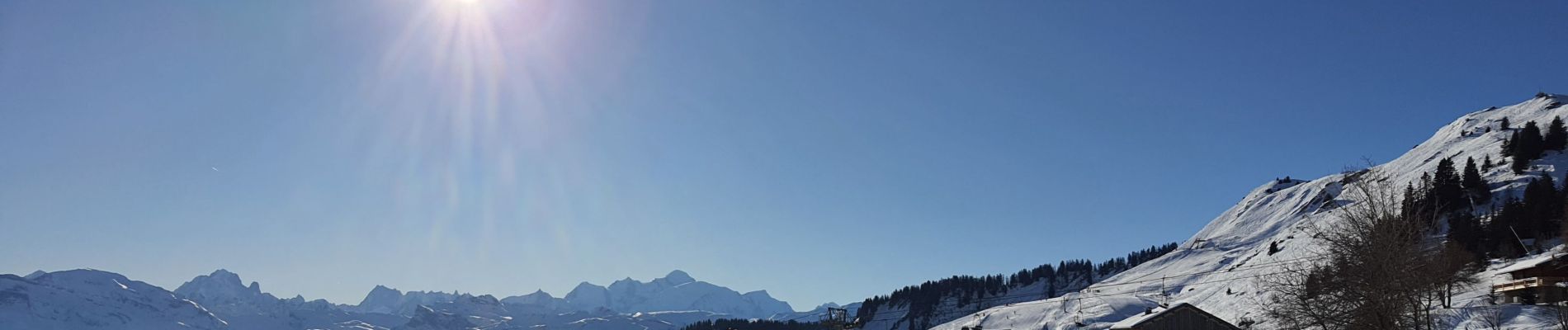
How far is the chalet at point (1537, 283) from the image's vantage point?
51.5 metres

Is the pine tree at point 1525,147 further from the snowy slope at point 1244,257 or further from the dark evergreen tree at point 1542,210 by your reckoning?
the dark evergreen tree at point 1542,210

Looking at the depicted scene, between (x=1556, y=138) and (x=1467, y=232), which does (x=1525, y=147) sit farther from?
(x=1467, y=232)

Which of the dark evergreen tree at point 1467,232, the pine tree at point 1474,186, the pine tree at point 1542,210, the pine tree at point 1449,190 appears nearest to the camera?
the pine tree at point 1542,210

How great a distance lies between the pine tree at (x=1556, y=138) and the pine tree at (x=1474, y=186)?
15.8m

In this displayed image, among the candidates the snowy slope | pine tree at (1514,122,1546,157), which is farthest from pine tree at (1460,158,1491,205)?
pine tree at (1514,122,1546,157)

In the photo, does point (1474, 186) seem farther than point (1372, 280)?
Yes

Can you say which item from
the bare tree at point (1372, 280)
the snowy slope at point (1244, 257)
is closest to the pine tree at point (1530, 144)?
the snowy slope at point (1244, 257)

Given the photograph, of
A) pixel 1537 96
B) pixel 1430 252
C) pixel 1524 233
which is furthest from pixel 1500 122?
pixel 1430 252

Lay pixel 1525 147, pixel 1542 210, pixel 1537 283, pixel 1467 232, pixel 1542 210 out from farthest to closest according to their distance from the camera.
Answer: pixel 1525 147 < pixel 1467 232 < pixel 1542 210 < pixel 1542 210 < pixel 1537 283

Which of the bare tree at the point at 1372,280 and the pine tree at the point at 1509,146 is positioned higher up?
the pine tree at the point at 1509,146

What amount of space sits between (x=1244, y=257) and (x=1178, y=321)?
110 m

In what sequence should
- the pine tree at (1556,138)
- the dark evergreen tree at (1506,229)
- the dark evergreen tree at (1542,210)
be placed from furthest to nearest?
the pine tree at (1556,138)
the dark evergreen tree at (1542,210)
the dark evergreen tree at (1506,229)

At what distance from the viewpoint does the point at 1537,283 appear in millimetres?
53156

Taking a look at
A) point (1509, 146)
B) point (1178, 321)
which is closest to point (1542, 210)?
point (1509, 146)
